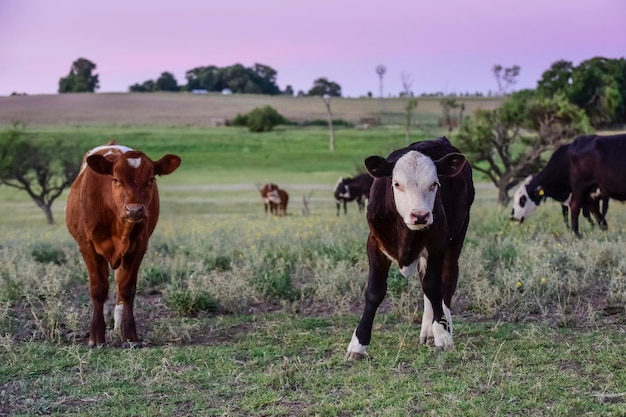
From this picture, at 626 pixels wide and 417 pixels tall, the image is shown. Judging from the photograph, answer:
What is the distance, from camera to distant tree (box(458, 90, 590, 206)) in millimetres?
30188

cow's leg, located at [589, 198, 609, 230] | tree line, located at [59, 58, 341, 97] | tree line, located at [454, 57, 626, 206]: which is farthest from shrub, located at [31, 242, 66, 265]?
tree line, located at [59, 58, 341, 97]

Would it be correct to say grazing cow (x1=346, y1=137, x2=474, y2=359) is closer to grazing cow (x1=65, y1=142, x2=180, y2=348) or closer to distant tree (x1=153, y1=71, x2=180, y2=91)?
grazing cow (x1=65, y1=142, x2=180, y2=348)

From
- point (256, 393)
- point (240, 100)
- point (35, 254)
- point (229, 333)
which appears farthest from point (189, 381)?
point (240, 100)

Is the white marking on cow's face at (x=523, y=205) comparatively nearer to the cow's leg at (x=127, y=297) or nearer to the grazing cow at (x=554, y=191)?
the grazing cow at (x=554, y=191)

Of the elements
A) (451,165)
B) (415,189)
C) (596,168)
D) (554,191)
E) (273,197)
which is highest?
(451,165)

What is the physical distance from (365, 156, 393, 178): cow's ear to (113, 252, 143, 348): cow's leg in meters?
2.47

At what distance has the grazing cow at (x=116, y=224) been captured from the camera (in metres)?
6.32

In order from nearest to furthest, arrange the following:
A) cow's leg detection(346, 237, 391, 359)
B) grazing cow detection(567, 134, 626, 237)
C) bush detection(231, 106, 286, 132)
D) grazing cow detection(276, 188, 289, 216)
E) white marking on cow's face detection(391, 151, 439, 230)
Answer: white marking on cow's face detection(391, 151, 439, 230), cow's leg detection(346, 237, 391, 359), grazing cow detection(567, 134, 626, 237), grazing cow detection(276, 188, 289, 216), bush detection(231, 106, 286, 132)

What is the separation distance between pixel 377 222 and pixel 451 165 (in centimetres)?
78

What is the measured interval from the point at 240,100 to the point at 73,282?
81811 mm

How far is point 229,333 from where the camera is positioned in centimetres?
688

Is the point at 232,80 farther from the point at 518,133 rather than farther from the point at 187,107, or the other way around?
the point at 518,133

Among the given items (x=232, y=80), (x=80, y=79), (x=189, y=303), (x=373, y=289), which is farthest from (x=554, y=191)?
(x=232, y=80)

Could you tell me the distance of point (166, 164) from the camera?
22.5 ft
